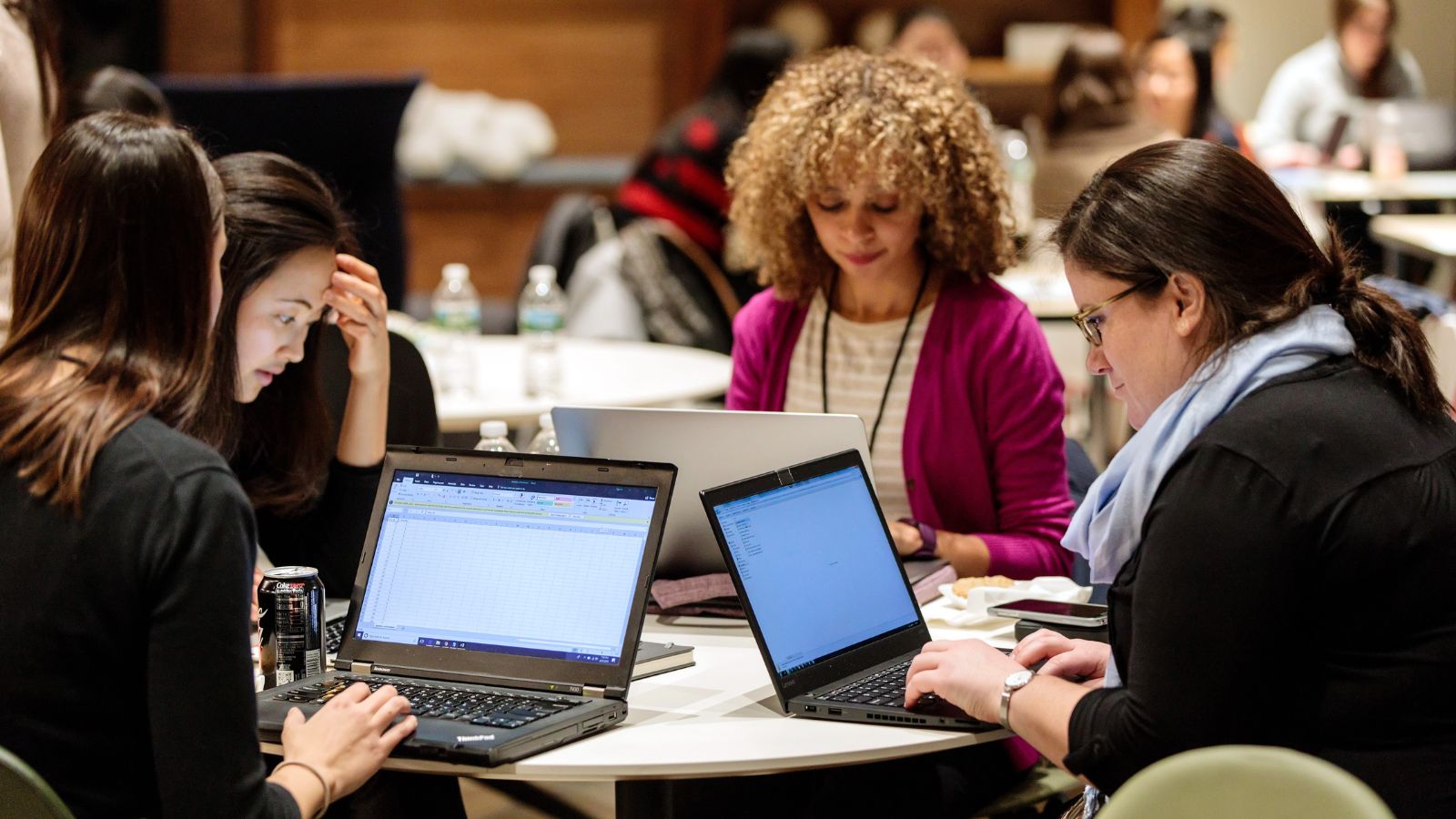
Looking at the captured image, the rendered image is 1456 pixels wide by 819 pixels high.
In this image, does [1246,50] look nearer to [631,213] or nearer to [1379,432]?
[631,213]

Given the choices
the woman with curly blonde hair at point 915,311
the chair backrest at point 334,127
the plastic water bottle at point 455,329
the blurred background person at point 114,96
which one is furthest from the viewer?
the chair backrest at point 334,127

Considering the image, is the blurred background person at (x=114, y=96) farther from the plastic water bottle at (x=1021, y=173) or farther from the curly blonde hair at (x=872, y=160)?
the plastic water bottle at (x=1021, y=173)

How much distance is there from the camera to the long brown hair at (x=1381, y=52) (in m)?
7.23

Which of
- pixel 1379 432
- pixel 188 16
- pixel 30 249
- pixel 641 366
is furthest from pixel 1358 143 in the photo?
pixel 30 249

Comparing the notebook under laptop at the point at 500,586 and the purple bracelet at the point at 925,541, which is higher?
the notebook under laptop at the point at 500,586

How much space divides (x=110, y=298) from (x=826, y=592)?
2.72 feet

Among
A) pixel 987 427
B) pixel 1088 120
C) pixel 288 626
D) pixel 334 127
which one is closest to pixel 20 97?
pixel 288 626

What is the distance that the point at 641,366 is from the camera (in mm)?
3721

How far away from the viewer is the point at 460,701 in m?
1.69

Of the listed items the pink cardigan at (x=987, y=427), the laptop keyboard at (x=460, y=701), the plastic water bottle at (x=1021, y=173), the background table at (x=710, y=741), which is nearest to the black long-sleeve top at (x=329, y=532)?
the laptop keyboard at (x=460, y=701)

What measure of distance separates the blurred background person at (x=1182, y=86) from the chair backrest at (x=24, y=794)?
5.30 metres

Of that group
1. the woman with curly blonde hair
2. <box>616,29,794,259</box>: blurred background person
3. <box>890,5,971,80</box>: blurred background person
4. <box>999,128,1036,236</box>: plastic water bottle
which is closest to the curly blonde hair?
the woman with curly blonde hair

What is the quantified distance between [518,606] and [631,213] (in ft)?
10.3

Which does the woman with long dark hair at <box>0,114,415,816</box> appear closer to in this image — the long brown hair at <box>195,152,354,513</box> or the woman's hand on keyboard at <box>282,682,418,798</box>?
the woman's hand on keyboard at <box>282,682,418,798</box>
